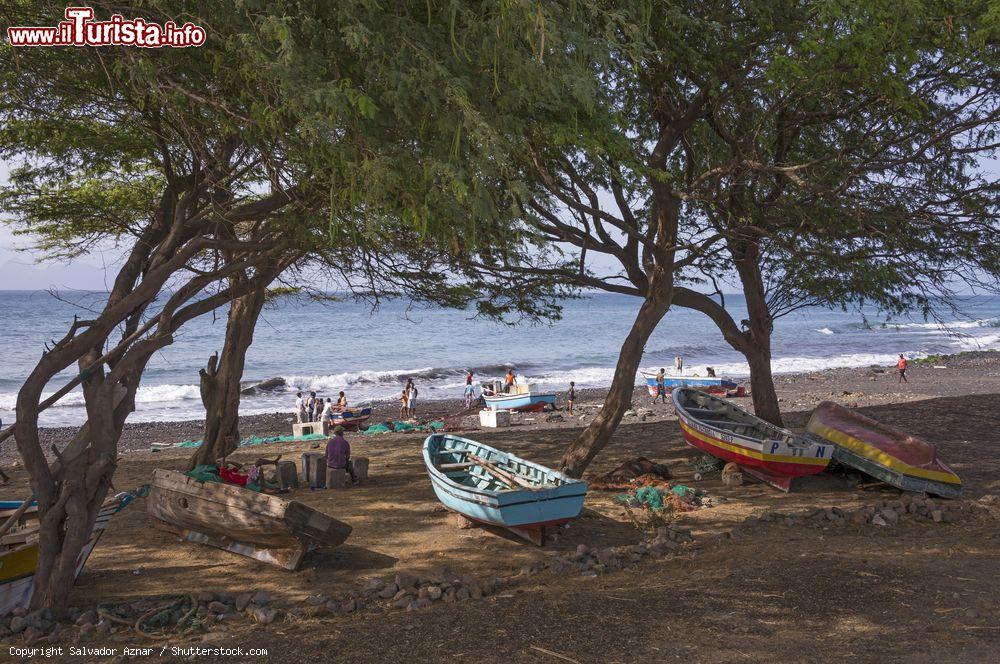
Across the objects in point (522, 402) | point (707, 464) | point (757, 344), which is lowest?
point (707, 464)

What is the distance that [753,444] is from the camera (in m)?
11.5

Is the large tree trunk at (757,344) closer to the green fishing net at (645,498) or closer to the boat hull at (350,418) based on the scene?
the green fishing net at (645,498)

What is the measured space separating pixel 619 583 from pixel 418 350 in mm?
45249

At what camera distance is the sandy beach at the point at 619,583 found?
5.79 meters

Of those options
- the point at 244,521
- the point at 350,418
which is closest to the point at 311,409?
the point at 350,418

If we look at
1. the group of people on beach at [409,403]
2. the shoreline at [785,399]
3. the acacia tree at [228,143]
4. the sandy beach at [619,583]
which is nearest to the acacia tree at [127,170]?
the acacia tree at [228,143]

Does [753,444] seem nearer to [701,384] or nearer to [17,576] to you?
[17,576]

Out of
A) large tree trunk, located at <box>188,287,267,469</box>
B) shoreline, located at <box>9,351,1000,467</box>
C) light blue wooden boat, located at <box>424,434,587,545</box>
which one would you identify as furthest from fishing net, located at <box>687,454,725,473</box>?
large tree trunk, located at <box>188,287,267,469</box>

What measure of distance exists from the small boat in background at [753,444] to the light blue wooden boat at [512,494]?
133 inches

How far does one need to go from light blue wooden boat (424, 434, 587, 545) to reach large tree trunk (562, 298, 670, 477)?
4.64ft

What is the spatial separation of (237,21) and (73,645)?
5.15m

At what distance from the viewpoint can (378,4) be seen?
600 cm

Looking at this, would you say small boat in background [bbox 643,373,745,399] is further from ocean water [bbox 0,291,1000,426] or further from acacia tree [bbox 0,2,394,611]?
acacia tree [bbox 0,2,394,611]

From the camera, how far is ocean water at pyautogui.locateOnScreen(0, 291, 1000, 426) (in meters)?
35.9
